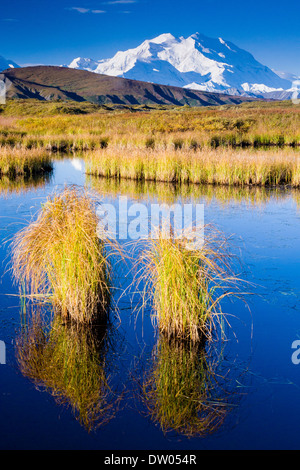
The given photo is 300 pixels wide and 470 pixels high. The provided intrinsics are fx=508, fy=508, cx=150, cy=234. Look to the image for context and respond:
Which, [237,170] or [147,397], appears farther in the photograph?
[237,170]

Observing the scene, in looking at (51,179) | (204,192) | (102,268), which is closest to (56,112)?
(51,179)

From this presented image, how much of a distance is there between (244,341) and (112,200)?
853cm

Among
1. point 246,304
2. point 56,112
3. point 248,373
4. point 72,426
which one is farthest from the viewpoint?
point 56,112

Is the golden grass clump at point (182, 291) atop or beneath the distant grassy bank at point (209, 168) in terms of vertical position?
beneath

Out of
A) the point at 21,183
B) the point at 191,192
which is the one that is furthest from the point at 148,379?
the point at 21,183

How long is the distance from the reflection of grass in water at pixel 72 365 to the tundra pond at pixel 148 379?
0.03 ft

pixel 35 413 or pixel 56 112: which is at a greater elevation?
pixel 56 112

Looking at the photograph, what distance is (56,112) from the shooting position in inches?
2217

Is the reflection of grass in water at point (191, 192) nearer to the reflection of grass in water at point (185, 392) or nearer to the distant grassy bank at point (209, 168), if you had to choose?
the distant grassy bank at point (209, 168)

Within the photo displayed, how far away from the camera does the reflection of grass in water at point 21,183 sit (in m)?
15.1

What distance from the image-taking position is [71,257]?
5.78m
